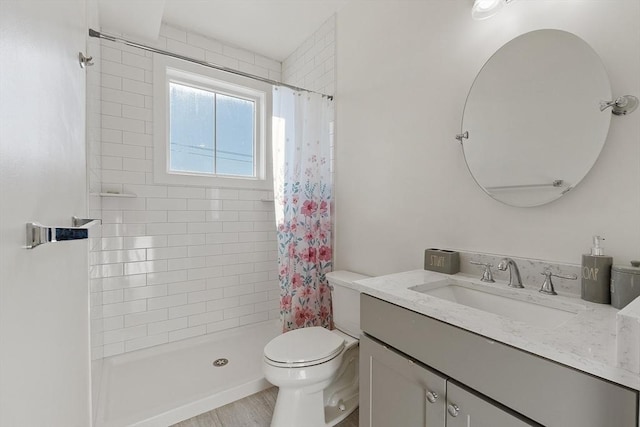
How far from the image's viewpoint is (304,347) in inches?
59.8

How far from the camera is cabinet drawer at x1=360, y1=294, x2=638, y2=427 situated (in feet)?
1.86

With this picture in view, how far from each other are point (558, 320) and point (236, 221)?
230 centimetres

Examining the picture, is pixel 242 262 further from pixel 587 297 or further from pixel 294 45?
pixel 587 297

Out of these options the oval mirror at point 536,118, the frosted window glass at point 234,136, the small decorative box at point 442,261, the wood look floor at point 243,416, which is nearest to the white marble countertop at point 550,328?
the small decorative box at point 442,261

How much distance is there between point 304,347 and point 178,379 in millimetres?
1040

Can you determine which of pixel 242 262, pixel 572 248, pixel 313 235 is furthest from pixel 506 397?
pixel 242 262

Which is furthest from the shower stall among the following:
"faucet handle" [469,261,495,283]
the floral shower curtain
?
"faucet handle" [469,261,495,283]

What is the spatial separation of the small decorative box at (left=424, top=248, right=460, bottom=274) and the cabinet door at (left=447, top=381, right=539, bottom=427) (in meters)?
0.58

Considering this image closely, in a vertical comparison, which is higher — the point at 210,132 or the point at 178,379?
the point at 210,132

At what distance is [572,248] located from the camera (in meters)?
1.03

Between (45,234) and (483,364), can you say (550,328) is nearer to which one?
(483,364)

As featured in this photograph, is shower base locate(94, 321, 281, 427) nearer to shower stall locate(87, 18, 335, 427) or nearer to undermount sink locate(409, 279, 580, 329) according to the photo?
shower stall locate(87, 18, 335, 427)

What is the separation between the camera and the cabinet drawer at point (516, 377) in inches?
22.3

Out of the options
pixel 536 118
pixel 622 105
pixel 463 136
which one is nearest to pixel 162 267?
pixel 463 136
